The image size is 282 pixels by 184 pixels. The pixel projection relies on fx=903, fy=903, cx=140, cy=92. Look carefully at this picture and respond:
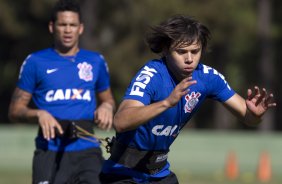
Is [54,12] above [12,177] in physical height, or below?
above

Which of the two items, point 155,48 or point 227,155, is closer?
point 155,48

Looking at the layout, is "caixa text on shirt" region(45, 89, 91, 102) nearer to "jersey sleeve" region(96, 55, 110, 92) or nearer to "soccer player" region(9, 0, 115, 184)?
"soccer player" region(9, 0, 115, 184)

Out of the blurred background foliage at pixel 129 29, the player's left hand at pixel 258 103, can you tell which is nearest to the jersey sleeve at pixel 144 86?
the player's left hand at pixel 258 103

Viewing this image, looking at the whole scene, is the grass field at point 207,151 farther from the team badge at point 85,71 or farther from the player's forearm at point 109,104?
the team badge at point 85,71

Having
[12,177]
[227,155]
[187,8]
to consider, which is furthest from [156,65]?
[187,8]

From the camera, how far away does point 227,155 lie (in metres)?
22.4

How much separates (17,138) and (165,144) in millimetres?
16346

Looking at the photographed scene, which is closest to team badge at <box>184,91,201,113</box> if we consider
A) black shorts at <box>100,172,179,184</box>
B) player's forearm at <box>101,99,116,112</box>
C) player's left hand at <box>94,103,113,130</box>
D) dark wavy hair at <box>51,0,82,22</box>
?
black shorts at <box>100,172,179,184</box>

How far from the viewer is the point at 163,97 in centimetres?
694

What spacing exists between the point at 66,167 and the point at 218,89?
2097mm

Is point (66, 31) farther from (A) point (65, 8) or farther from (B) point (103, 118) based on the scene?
(B) point (103, 118)

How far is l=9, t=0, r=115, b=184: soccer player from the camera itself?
8.83 meters

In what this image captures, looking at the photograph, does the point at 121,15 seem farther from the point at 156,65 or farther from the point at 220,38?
the point at 156,65

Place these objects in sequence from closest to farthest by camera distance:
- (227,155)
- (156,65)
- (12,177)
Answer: (156,65) < (12,177) < (227,155)
